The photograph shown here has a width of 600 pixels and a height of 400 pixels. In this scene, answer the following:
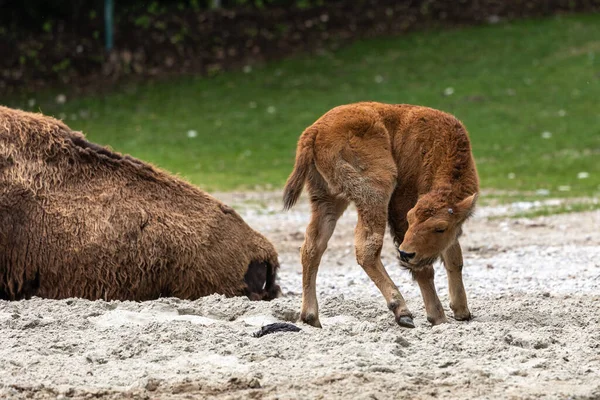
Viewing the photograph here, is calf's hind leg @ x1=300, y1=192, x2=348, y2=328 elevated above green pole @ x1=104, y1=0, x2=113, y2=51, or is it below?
below

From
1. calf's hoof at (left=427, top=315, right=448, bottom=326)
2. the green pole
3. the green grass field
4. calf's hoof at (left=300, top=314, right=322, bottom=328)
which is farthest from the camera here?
the green pole

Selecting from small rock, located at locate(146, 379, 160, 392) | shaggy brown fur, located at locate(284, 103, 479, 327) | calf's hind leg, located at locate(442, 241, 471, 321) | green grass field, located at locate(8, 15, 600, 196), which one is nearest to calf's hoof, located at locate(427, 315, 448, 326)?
shaggy brown fur, located at locate(284, 103, 479, 327)

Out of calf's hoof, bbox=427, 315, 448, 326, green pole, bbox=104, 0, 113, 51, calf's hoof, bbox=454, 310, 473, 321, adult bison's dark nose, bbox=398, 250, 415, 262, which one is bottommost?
calf's hoof, bbox=454, 310, 473, 321

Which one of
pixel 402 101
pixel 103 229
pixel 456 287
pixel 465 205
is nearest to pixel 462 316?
pixel 456 287

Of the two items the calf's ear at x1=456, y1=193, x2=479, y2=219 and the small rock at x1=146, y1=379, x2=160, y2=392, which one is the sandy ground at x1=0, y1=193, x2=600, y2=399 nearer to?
the small rock at x1=146, y1=379, x2=160, y2=392

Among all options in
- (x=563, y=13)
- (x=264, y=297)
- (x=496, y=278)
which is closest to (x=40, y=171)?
(x=264, y=297)

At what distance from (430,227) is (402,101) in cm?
1597

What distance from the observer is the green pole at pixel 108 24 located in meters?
25.1

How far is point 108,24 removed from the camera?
2514cm

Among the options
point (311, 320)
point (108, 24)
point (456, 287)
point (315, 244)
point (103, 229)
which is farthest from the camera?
point (108, 24)

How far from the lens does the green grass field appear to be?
58.0ft

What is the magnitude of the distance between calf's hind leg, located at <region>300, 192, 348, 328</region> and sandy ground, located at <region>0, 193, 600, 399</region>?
189 millimetres

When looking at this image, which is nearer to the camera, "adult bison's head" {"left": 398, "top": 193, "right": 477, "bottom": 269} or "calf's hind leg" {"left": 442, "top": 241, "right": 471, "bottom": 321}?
"adult bison's head" {"left": 398, "top": 193, "right": 477, "bottom": 269}

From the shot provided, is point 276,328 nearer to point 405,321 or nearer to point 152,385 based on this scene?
point 405,321
